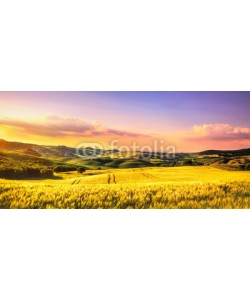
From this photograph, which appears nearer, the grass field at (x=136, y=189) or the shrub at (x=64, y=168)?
the grass field at (x=136, y=189)

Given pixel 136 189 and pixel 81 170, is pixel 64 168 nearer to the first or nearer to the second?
pixel 81 170

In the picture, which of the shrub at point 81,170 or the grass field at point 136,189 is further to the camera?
the shrub at point 81,170

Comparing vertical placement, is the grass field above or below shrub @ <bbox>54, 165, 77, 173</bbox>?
below

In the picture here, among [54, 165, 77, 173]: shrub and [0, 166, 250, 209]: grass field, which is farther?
[54, 165, 77, 173]: shrub

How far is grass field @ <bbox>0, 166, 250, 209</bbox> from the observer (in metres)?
5.93

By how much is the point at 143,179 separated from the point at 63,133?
1381mm

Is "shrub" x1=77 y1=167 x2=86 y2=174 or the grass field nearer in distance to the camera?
the grass field

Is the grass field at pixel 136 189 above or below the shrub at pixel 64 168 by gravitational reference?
below

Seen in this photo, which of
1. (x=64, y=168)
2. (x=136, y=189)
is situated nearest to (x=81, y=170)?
(x=64, y=168)

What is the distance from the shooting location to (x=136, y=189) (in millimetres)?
6074

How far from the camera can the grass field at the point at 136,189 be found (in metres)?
5.93

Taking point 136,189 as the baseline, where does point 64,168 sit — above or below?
above
